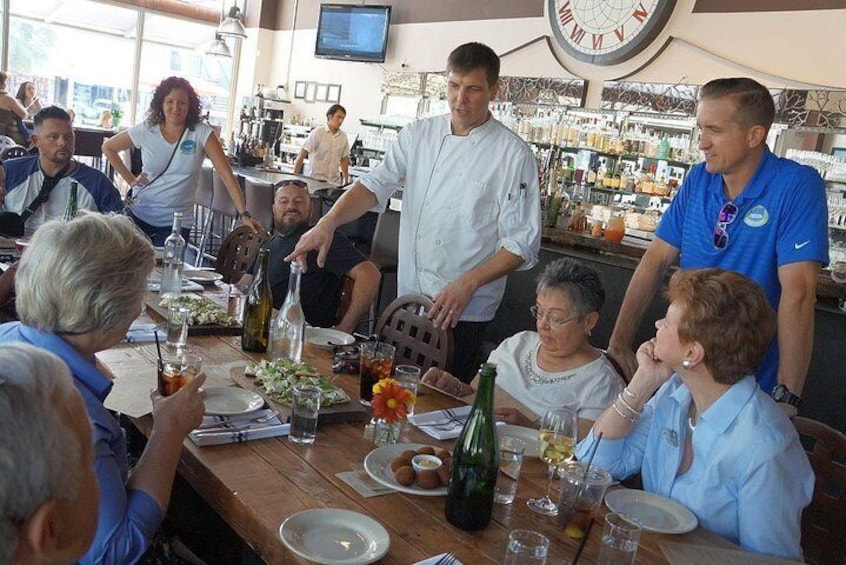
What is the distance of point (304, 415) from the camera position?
1.72 metres

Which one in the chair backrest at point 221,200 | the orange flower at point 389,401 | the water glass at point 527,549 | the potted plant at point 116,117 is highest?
the potted plant at point 116,117

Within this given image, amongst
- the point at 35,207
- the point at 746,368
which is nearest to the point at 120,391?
the point at 746,368

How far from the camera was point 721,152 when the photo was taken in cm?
235

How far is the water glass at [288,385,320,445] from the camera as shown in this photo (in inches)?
67.4

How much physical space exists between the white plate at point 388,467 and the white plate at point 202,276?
178 cm

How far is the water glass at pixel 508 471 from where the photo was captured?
158 centimetres

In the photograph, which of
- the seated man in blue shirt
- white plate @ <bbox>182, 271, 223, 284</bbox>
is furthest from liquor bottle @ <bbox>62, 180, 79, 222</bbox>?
white plate @ <bbox>182, 271, 223, 284</bbox>

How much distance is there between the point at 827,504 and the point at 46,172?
11.6 feet

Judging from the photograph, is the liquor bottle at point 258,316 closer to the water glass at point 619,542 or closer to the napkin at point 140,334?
the napkin at point 140,334

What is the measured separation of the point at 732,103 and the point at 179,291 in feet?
6.98

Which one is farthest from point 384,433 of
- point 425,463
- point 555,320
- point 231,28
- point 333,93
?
point 333,93

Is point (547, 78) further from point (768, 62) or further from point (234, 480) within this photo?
point (234, 480)

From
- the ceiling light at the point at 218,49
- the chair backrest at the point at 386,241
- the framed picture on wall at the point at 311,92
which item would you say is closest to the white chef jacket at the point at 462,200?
the chair backrest at the point at 386,241

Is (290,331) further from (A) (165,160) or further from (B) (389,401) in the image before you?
(A) (165,160)
